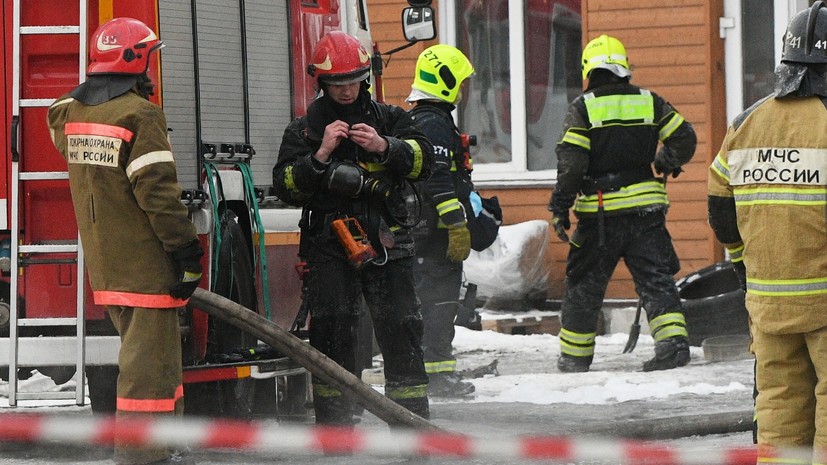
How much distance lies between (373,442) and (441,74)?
130 inches

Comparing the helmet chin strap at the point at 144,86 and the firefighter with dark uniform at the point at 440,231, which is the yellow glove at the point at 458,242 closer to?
the firefighter with dark uniform at the point at 440,231

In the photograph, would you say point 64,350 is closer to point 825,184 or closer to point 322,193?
point 322,193

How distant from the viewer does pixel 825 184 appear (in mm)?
5148

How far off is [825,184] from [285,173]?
251 centimetres

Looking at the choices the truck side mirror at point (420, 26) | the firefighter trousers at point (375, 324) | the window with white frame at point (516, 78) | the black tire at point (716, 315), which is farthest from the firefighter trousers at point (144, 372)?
the window with white frame at point (516, 78)

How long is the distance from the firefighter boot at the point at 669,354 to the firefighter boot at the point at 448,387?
1348mm

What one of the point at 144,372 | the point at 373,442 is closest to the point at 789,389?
the point at 373,442

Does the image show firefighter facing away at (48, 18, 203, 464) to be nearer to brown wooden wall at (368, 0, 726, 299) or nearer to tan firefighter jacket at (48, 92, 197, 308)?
tan firefighter jacket at (48, 92, 197, 308)

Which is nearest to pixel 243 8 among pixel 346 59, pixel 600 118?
pixel 346 59

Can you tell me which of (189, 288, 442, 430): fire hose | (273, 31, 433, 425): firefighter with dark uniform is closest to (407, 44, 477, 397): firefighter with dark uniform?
(273, 31, 433, 425): firefighter with dark uniform

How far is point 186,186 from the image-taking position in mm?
7078

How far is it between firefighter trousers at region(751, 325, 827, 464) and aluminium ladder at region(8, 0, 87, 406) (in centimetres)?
293

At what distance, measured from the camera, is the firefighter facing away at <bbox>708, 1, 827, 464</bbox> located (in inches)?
204

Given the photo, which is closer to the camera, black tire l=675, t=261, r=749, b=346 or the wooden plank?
black tire l=675, t=261, r=749, b=346
